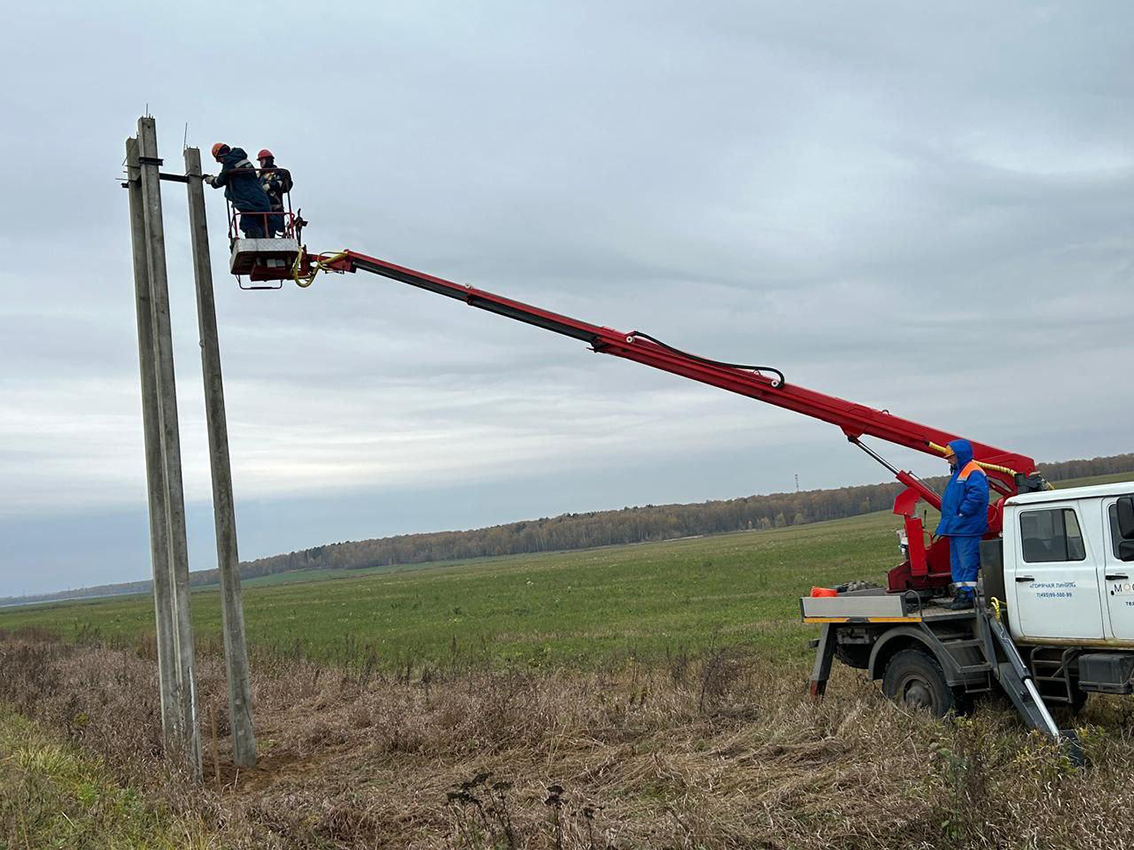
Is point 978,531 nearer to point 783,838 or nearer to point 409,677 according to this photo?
point 783,838

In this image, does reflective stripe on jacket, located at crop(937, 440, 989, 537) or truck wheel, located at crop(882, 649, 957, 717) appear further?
reflective stripe on jacket, located at crop(937, 440, 989, 537)

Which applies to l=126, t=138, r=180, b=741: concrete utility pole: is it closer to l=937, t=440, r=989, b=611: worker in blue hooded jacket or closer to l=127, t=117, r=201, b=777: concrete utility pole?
l=127, t=117, r=201, b=777: concrete utility pole

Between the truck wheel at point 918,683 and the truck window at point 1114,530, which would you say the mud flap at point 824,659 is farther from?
the truck window at point 1114,530

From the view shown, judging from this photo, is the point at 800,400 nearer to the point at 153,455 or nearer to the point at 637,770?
the point at 637,770

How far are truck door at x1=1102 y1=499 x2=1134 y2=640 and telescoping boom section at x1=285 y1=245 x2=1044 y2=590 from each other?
5.04 feet

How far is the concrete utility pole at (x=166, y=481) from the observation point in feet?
34.5

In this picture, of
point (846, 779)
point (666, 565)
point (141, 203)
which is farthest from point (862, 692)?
point (666, 565)

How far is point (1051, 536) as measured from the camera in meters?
9.59

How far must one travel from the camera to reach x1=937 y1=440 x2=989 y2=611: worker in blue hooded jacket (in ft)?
34.1

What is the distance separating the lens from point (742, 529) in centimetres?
13838

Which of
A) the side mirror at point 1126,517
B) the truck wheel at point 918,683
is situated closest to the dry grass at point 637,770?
the truck wheel at point 918,683

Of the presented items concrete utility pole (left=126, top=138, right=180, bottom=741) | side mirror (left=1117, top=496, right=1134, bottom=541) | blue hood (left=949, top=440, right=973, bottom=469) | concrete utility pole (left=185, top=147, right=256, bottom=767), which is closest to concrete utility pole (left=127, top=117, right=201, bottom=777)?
concrete utility pole (left=126, top=138, right=180, bottom=741)

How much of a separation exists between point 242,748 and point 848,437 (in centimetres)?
755

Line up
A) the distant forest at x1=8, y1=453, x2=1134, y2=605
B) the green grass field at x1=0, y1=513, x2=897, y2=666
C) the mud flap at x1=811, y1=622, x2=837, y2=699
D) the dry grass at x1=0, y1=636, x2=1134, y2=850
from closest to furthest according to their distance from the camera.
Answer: the dry grass at x1=0, y1=636, x2=1134, y2=850 → the mud flap at x1=811, y1=622, x2=837, y2=699 → the green grass field at x1=0, y1=513, x2=897, y2=666 → the distant forest at x1=8, y1=453, x2=1134, y2=605
